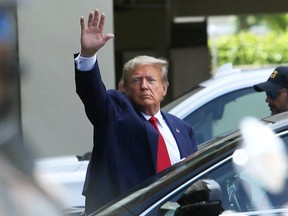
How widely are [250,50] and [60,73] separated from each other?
26561mm

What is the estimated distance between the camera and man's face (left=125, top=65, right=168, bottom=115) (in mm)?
4547

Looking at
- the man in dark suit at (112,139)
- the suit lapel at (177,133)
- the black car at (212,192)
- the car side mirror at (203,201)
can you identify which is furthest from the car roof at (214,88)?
the car side mirror at (203,201)

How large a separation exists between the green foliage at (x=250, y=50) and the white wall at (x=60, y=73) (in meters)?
24.5

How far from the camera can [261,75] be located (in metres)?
6.20

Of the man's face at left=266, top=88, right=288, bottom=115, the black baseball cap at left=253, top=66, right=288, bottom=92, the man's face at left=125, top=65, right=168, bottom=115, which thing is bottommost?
the man's face at left=266, top=88, right=288, bottom=115

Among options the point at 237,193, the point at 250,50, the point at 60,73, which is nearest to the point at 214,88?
the point at 237,193

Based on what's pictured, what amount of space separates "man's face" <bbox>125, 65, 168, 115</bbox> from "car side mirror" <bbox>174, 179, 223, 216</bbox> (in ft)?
3.56

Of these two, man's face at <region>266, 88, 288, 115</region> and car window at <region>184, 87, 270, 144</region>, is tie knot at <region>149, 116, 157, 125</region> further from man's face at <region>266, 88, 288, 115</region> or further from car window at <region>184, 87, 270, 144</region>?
car window at <region>184, 87, 270, 144</region>

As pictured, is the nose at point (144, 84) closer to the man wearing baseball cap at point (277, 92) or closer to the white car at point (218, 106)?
the man wearing baseball cap at point (277, 92)

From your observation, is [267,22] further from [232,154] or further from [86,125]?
[232,154]

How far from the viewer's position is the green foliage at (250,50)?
3362 cm

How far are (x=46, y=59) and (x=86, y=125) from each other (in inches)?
33.3

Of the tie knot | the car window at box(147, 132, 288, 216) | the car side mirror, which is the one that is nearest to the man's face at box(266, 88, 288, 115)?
the tie knot

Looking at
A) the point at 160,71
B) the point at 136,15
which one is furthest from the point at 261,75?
the point at 136,15
